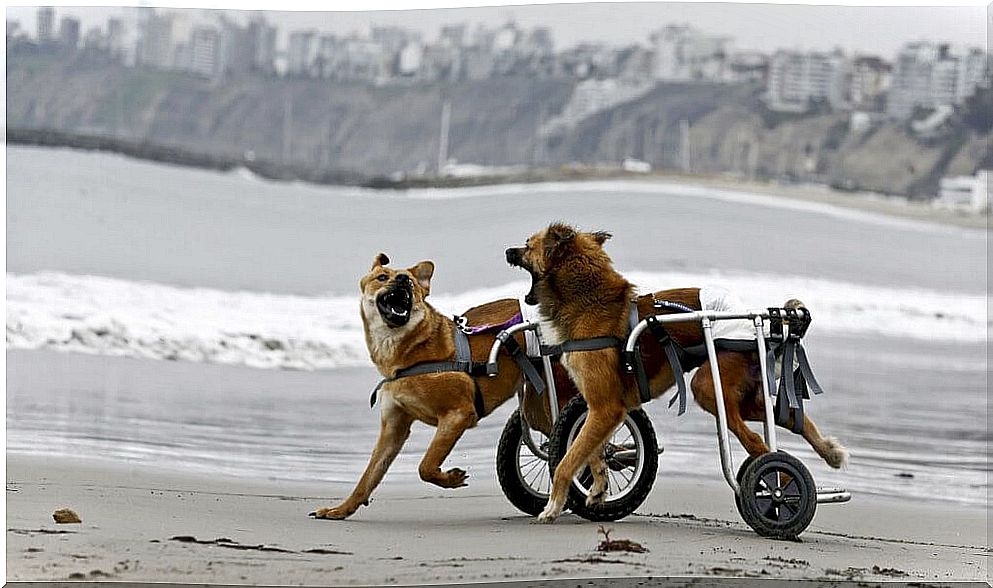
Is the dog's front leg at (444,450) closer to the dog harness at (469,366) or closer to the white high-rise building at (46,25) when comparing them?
the dog harness at (469,366)

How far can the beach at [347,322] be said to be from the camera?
624 centimetres

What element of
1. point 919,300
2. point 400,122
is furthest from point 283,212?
point 919,300

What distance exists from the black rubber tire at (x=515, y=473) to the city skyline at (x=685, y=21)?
3380 mm

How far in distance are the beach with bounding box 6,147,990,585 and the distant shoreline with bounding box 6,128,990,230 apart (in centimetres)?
5

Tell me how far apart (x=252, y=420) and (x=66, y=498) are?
2.37 meters

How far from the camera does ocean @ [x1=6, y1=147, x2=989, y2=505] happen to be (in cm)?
718

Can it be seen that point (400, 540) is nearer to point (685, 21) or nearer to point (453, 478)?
point (453, 478)

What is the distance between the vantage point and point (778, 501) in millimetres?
4340

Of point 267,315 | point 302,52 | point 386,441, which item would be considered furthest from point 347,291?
point 386,441

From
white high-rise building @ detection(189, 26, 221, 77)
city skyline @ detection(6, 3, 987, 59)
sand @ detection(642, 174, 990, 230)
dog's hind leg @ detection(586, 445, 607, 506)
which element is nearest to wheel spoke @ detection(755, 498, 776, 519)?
dog's hind leg @ detection(586, 445, 607, 506)

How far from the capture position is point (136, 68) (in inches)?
303

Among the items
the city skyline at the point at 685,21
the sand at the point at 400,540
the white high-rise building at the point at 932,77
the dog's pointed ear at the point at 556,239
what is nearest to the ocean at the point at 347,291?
the white high-rise building at the point at 932,77

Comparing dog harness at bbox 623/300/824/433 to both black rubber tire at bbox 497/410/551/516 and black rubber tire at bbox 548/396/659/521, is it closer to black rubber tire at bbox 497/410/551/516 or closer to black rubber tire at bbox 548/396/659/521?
black rubber tire at bbox 548/396/659/521

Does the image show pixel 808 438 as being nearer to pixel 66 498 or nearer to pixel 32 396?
pixel 66 498
